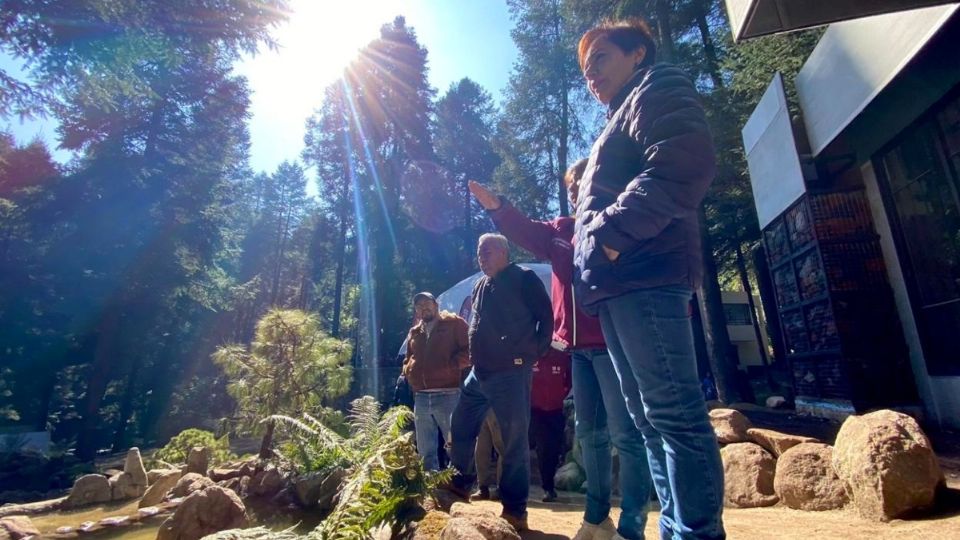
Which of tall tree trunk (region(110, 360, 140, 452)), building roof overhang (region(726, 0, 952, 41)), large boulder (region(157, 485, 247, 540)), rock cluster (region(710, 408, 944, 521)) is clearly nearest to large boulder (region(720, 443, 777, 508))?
rock cluster (region(710, 408, 944, 521))

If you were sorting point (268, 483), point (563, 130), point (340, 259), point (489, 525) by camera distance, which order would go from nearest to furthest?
Result: point (489, 525) → point (268, 483) → point (563, 130) → point (340, 259)

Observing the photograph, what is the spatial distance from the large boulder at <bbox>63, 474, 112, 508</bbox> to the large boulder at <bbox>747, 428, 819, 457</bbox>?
800 cm

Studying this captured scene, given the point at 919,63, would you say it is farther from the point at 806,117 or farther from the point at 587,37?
the point at 587,37

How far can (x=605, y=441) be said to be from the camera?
90.7 inches

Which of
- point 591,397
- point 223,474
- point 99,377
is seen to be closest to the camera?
point 591,397

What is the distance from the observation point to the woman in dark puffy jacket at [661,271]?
4.61ft

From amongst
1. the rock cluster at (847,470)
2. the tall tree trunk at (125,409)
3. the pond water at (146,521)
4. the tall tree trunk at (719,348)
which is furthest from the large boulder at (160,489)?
the tall tree trunk at (125,409)

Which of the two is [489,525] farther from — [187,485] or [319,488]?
[187,485]

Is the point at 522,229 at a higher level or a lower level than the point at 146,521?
higher

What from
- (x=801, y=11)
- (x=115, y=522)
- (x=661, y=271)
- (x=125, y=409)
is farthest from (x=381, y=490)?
(x=125, y=409)

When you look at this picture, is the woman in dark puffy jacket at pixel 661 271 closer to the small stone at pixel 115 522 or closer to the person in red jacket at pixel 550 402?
the person in red jacket at pixel 550 402

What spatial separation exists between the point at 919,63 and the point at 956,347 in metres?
3.15

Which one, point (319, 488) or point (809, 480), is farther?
point (319, 488)

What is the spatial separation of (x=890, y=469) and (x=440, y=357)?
9.75 ft
